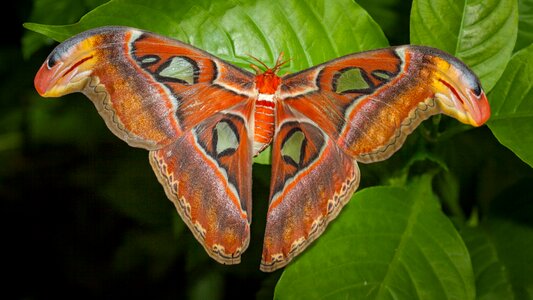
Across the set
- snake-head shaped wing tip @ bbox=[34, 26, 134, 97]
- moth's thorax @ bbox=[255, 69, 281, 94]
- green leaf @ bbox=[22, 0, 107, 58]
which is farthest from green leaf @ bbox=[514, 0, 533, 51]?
green leaf @ bbox=[22, 0, 107, 58]

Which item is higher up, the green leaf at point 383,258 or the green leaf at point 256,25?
the green leaf at point 256,25

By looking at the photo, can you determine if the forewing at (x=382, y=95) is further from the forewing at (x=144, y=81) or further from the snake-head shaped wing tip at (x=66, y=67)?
the snake-head shaped wing tip at (x=66, y=67)

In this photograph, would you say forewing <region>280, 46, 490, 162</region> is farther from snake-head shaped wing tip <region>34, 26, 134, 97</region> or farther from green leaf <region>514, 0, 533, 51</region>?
green leaf <region>514, 0, 533, 51</region>

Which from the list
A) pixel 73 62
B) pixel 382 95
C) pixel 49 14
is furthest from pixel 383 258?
pixel 49 14

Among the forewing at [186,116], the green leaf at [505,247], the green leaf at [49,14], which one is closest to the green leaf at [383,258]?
the forewing at [186,116]

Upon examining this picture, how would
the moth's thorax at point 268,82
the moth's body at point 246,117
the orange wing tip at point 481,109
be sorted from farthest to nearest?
the moth's thorax at point 268,82 < the moth's body at point 246,117 < the orange wing tip at point 481,109

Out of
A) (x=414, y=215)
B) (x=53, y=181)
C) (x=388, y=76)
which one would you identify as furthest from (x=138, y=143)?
(x=53, y=181)
